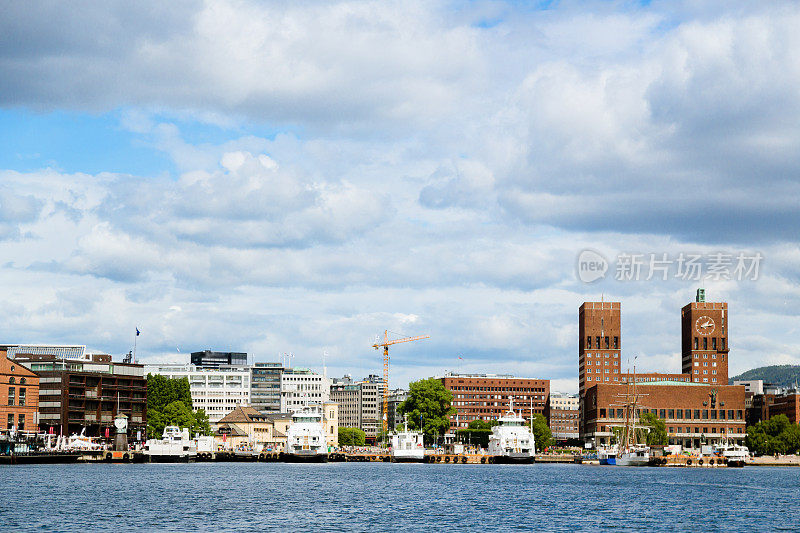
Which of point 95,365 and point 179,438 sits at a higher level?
point 95,365

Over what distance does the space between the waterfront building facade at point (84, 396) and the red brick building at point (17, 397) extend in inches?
307

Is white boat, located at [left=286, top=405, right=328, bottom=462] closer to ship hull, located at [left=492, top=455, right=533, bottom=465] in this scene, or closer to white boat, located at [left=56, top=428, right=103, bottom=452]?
white boat, located at [left=56, top=428, right=103, bottom=452]

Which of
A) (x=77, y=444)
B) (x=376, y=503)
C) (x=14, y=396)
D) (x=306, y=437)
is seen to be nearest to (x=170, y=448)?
(x=77, y=444)

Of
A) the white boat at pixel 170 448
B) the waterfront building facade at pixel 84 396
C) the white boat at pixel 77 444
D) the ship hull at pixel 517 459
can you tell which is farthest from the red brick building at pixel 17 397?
the ship hull at pixel 517 459

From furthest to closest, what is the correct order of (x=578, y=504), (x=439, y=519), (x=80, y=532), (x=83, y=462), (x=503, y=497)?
(x=83, y=462) → (x=503, y=497) → (x=578, y=504) → (x=439, y=519) → (x=80, y=532)

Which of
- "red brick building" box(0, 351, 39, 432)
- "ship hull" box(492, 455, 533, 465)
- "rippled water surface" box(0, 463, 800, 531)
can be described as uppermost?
"red brick building" box(0, 351, 39, 432)

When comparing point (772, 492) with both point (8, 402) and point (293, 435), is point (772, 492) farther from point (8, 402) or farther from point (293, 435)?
point (8, 402)

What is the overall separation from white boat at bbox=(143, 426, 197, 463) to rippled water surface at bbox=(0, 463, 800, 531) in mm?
43044

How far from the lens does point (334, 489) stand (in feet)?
341

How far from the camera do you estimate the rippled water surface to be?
6856 centimetres

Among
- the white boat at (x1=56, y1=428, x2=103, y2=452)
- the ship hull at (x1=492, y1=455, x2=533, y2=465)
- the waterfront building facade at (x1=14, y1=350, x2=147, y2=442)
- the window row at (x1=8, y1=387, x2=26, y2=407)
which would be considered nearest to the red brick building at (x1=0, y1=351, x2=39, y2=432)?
the window row at (x1=8, y1=387, x2=26, y2=407)

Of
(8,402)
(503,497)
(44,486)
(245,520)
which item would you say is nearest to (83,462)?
(8,402)

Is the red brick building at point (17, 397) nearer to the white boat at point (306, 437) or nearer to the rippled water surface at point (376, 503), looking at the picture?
the white boat at point (306, 437)

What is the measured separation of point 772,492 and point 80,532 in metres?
77.1
